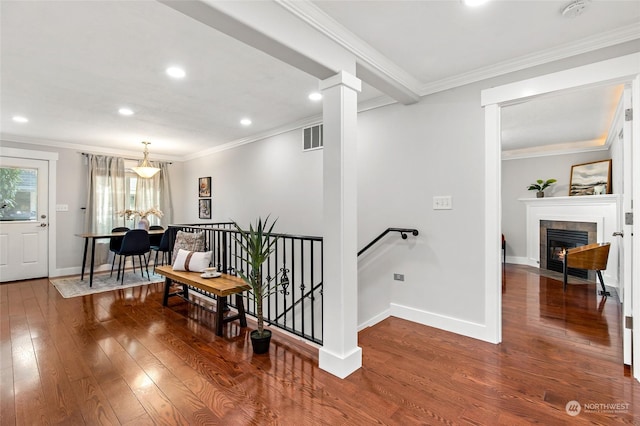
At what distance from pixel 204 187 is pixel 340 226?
4.82 metres

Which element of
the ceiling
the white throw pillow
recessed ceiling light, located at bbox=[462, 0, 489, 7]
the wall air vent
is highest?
the ceiling

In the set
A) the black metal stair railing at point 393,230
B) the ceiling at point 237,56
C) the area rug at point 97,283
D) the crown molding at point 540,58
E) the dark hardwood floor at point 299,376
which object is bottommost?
the dark hardwood floor at point 299,376

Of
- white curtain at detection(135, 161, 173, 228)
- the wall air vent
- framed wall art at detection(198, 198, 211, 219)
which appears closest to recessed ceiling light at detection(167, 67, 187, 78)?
the wall air vent

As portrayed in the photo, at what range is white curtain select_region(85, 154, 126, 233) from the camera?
559 centimetres

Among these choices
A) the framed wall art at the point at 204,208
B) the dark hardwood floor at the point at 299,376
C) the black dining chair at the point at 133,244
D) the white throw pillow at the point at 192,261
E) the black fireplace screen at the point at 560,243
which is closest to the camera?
the dark hardwood floor at the point at 299,376

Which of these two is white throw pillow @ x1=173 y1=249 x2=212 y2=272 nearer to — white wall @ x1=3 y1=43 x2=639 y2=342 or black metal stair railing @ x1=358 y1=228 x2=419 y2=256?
white wall @ x1=3 y1=43 x2=639 y2=342

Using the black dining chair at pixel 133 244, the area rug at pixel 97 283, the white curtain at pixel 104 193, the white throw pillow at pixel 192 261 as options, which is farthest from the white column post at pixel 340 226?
the white curtain at pixel 104 193

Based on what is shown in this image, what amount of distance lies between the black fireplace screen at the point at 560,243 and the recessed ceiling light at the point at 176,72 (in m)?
6.58

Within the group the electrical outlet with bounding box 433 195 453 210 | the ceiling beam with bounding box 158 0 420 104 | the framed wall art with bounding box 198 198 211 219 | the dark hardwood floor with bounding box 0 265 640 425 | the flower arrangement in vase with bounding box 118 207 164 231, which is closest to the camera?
the ceiling beam with bounding box 158 0 420 104

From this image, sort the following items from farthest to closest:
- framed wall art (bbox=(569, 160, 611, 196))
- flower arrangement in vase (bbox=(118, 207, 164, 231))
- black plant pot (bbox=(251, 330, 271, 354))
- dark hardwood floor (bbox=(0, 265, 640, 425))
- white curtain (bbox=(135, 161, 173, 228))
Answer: white curtain (bbox=(135, 161, 173, 228)), flower arrangement in vase (bbox=(118, 207, 164, 231)), framed wall art (bbox=(569, 160, 611, 196)), black plant pot (bbox=(251, 330, 271, 354)), dark hardwood floor (bbox=(0, 265, 640, 425))

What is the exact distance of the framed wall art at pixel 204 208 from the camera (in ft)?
19.8

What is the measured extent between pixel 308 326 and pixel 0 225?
5.23 metres

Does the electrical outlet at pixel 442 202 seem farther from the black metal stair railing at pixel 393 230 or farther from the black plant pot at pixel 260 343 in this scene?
the black plant pot at pixel 260 343

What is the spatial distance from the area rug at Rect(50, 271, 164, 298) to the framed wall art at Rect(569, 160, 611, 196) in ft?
24.8
